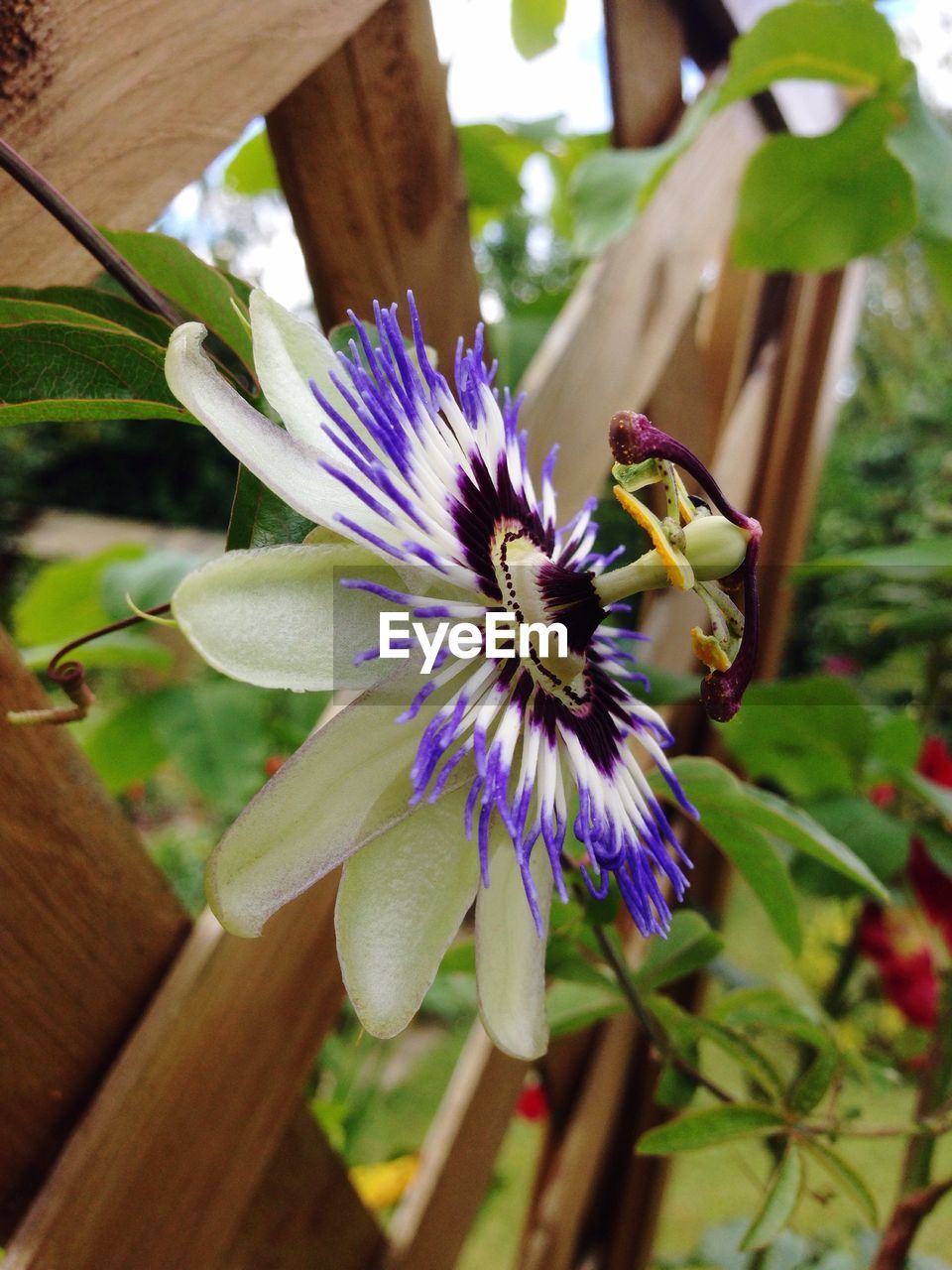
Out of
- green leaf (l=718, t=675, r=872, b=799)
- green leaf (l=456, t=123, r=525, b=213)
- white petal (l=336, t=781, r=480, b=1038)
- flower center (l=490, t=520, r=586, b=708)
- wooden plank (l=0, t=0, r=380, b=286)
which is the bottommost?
green leaf (l=718, t=675, r=872, b=799)

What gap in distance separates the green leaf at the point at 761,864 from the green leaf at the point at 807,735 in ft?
1.08

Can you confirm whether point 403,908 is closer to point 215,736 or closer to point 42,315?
point 42,315

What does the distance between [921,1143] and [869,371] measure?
3772 mm

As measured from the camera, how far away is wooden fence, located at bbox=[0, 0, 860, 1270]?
45cm

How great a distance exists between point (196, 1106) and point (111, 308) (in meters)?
0.41

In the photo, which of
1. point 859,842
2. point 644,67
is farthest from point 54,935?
point 644,67

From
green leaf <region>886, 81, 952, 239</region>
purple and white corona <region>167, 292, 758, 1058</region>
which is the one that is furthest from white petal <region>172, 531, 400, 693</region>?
green leaf <region>886, 81, 952, 239</region>

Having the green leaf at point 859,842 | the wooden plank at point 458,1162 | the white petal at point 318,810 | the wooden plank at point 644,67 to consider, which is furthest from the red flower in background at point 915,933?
the white petal at point 318,810

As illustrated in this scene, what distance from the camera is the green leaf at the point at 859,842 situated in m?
0.86

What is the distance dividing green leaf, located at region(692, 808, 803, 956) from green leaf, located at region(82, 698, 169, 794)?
0.68 metres

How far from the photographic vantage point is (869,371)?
157 inches

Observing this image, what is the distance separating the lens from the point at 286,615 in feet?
1.01

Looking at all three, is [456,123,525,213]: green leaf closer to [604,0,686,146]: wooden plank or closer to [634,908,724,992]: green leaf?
[604,0,686,146]: wooden plank

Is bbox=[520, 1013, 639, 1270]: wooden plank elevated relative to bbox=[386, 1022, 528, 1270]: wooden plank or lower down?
lower down
